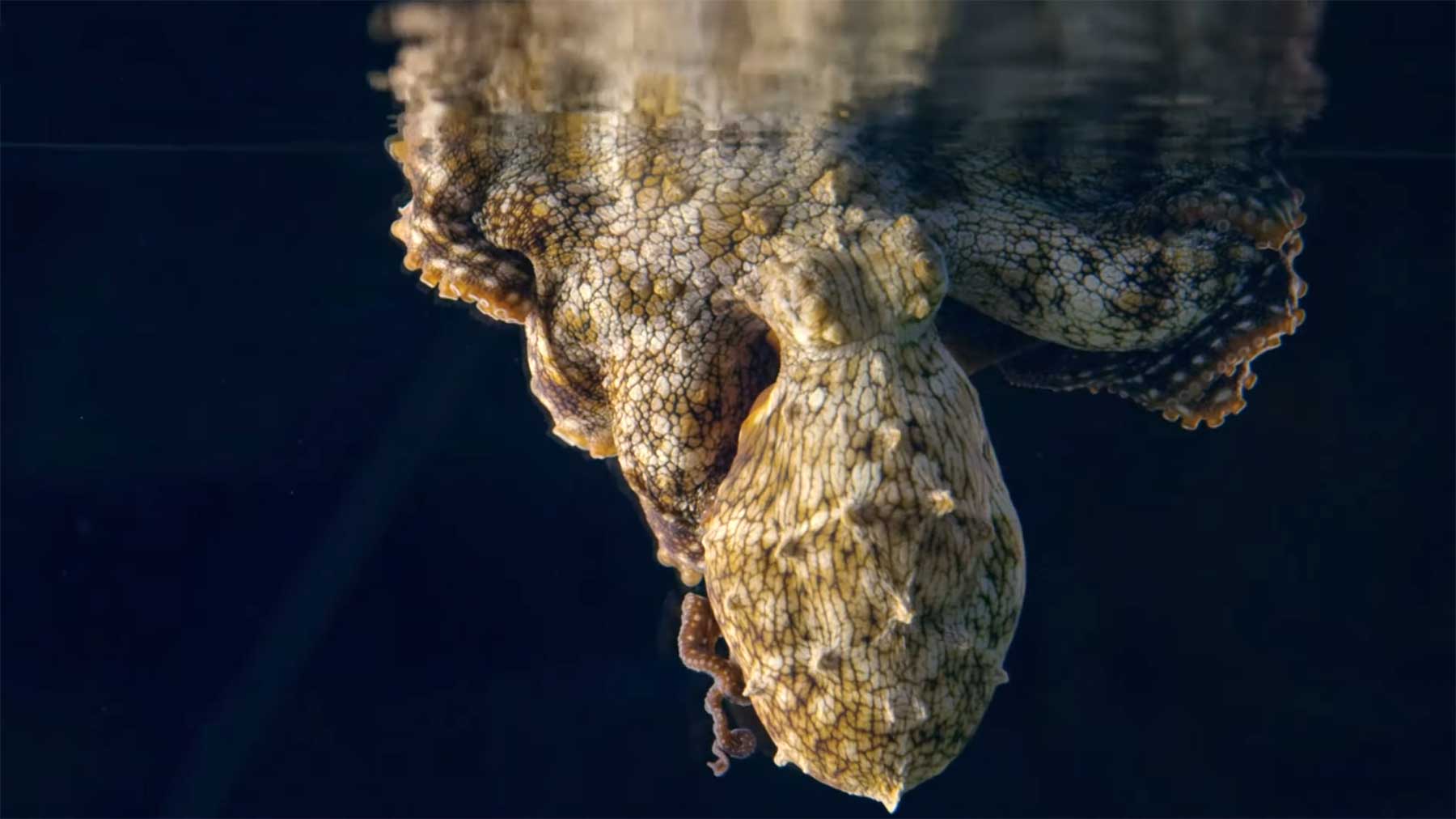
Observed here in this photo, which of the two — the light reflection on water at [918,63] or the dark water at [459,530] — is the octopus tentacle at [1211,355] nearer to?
the light reflection on water at [918,63]

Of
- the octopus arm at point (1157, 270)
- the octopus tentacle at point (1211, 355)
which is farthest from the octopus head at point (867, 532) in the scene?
the octopus tentacle at point (1211, 355)

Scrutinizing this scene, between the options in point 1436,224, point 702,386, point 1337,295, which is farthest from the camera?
point 1436,224

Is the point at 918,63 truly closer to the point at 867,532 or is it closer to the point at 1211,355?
the point at 1211,355

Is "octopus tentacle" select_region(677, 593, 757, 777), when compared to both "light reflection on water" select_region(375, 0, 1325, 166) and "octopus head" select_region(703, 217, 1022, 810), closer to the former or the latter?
"octopus head" select_region(703, 217, 1022, 810)

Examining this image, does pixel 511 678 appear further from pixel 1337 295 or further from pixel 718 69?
pixel 1337 295

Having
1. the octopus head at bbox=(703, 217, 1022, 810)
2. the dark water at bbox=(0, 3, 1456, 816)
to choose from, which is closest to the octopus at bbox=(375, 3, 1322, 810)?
the octopus head at bbox=(703, 217, 1022, 810)

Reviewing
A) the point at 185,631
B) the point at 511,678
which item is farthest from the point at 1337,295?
the point at 185,631

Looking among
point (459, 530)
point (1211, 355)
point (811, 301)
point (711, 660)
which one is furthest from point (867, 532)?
point (459, 530)
